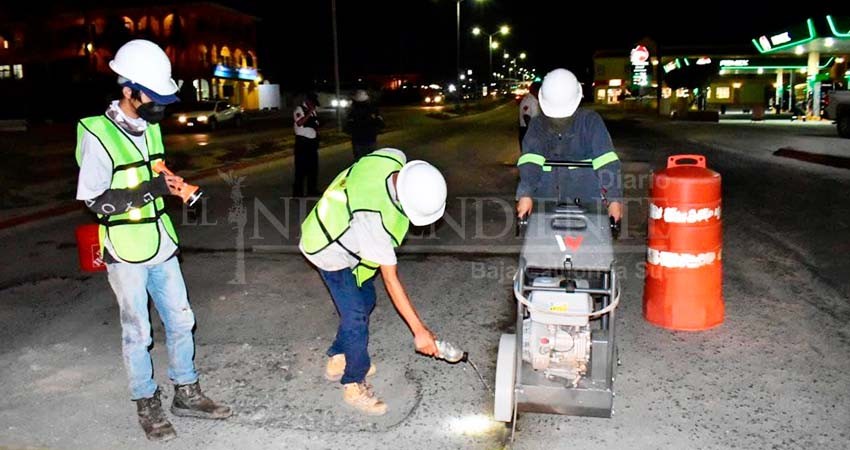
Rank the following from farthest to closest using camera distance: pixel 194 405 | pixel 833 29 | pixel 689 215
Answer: pixel 833 29, pixel 689 215, pixel 194 405

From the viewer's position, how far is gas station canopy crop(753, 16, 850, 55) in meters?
27.2

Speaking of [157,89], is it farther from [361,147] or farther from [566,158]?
[361,147]

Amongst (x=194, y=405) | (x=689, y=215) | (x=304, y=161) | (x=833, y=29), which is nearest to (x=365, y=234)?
(x=194, y=405)

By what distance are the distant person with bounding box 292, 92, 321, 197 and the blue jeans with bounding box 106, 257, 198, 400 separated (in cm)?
793

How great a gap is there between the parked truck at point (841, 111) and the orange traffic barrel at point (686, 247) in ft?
68.5

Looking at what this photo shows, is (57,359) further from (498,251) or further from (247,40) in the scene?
(247,40)

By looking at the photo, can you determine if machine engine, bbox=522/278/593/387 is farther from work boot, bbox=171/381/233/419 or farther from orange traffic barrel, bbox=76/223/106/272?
orange traffic barrel, bbox=76/223/106/272

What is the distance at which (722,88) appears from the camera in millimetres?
57000

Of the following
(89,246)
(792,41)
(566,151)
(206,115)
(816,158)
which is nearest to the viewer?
(566,151)

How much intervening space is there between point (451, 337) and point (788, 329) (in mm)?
2594

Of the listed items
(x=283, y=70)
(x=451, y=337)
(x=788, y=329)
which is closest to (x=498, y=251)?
(x=451, y=337)

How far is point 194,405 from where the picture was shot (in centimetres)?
420

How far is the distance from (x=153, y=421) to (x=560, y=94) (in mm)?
Result: 3234

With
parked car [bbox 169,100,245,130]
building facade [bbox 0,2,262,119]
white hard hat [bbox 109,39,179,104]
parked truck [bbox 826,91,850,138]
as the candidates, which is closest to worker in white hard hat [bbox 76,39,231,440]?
white hard hat [bbox 109,39,179,104]
